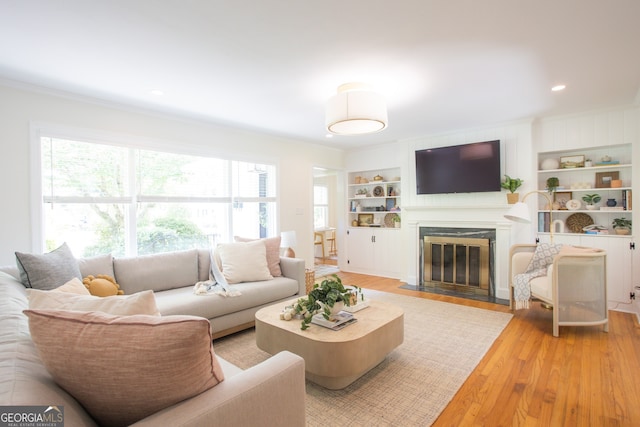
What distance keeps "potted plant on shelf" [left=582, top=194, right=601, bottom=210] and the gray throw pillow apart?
18.9 feet

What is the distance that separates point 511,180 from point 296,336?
12.1 feet

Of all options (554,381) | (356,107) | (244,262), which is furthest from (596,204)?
(244,262)

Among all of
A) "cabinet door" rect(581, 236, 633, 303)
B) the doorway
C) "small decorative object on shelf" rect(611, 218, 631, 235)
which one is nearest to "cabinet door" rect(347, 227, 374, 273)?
the doorway

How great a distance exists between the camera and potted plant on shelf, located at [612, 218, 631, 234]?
3.80 m

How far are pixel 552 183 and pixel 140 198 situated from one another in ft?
17.6

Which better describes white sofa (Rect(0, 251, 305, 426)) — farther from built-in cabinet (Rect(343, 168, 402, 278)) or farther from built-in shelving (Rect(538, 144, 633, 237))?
built-in cabinet (Rect(343, 168, 402, 278))

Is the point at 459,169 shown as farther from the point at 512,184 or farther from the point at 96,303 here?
the point at 96,303

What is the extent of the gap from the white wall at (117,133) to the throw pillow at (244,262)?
4.85 feet

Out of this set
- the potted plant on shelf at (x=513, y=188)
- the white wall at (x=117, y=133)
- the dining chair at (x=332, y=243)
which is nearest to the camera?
the white wall at (x=117, y=133)

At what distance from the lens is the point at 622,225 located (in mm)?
3865

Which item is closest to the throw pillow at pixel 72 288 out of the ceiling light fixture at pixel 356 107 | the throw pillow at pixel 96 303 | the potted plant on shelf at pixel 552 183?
the throw pillow at pixel 96 303

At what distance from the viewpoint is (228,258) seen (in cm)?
342

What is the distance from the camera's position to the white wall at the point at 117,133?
8.98ft

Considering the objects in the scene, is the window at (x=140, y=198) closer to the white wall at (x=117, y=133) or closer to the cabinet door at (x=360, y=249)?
the white wall at (x=117, y=133)
